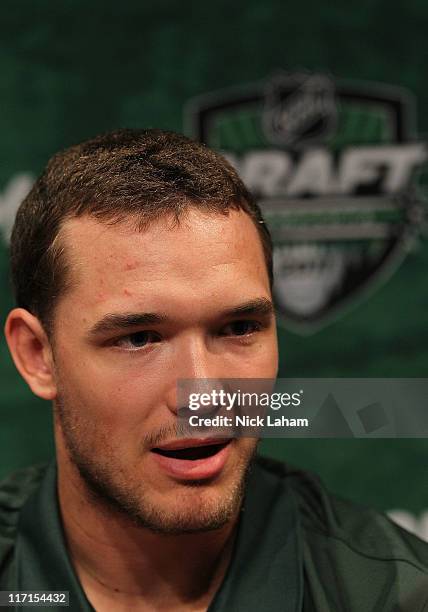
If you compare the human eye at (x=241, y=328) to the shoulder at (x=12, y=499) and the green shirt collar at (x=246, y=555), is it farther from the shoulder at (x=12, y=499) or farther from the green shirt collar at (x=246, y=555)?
the shoulder at (x=12, y=499)

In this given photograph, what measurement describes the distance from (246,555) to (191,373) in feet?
0.86

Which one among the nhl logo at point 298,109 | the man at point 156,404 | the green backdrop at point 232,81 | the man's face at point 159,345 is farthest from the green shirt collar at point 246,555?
the nhl logo at point 298,109

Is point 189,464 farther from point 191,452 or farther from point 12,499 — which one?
point 12,499

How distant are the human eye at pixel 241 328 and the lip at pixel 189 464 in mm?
115

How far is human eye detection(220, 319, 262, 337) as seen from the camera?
2.80 feet

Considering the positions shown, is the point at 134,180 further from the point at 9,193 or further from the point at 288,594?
the point at 9,193

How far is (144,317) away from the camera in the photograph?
0.81m

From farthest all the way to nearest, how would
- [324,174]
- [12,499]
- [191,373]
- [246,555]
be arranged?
[324,174], [12,499], [246,555], [191,373]

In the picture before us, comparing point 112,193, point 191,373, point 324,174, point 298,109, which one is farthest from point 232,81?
point 191,373

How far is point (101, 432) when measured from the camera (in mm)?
864

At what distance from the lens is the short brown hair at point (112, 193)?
85cm

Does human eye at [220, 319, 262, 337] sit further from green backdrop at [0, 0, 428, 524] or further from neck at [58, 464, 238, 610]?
green backdrop at [0, 0, 428, 524]

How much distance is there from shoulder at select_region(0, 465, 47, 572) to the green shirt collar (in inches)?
0.8

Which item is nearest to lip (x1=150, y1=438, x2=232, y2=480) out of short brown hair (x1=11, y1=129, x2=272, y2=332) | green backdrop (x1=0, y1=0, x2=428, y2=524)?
short brown hair (x1=11, y1=129, x2=272, y2=332)
